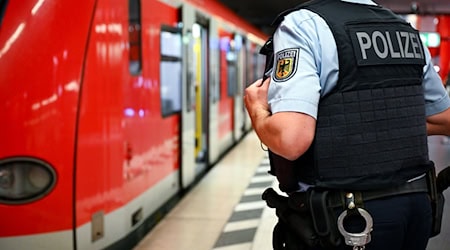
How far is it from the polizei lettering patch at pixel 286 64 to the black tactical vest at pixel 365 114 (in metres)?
0.11

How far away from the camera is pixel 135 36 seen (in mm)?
3947

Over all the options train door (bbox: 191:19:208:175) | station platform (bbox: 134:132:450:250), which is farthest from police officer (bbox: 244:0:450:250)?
train door (bbox: 191:19:208:175)

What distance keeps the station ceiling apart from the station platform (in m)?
4.94

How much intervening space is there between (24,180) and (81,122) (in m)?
0.42

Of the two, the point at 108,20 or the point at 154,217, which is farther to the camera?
the point at 154,217

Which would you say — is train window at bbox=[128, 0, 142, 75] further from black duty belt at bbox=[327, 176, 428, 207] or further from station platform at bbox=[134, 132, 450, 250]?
black duty belt at bbox=[327, 176, 428, 207]

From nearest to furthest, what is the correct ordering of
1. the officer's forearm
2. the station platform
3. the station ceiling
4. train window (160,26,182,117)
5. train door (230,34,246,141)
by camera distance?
the officer's forearm < the station platform < train window (160,26,182,117) < train door (230,34,246,141) < the station ceiling

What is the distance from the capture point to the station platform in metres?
4.30

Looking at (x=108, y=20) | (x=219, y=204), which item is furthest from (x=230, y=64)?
(x=108, y=20)

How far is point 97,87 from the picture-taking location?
3.19 metres

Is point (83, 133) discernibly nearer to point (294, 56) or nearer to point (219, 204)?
point (294, 56)

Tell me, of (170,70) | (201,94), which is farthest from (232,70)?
(170,70)

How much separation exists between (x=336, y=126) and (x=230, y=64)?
8506 millimetres

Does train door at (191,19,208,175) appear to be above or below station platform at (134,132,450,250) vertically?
above
